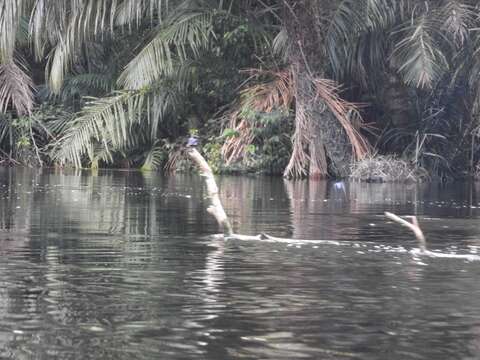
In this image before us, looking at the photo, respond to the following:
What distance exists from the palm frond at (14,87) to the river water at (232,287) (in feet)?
50.5

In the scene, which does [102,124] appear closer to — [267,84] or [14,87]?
[14,87]

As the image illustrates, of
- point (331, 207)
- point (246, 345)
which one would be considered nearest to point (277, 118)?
point (331, 207)

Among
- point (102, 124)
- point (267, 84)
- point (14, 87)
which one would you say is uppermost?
point (14, 87)

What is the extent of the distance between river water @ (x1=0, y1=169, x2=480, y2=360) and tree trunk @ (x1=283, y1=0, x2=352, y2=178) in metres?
10.4

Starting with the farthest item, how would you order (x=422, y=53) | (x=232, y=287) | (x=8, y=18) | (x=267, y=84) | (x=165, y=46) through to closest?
(x=267, y=84)
(x=165, y=46)
(x=422, y=53)
(x=8, y=18)
(x=232, y=287)

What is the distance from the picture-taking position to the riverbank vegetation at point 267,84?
22422 mm

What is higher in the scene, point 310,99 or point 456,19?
point 456,19

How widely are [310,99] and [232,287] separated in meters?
16.7

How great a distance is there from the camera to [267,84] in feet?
79.2

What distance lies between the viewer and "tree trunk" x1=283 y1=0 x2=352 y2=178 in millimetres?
22453

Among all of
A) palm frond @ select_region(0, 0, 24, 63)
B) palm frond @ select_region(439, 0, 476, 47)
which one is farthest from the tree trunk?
palm frond @ select_region(0, 0, 24, 63)

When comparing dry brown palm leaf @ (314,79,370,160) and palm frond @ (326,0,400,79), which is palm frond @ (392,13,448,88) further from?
dry brown palm leaf @ (314,79,370,160)

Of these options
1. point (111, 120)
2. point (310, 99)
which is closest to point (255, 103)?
point (310, 99)

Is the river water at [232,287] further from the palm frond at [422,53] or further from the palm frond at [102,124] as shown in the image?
the palm frond at [102,124]
